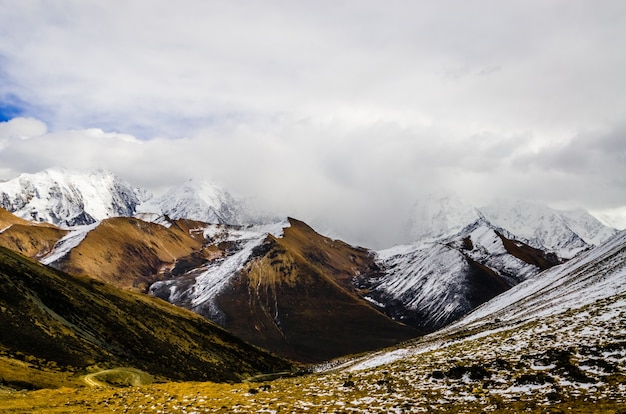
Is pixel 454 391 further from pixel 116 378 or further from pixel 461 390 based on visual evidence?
pixel 116 378

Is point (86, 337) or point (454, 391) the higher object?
point (454, 391)

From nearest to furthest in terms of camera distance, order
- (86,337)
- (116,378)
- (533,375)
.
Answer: (533,375), (116,378), (86,337)

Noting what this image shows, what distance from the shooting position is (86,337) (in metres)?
98.2

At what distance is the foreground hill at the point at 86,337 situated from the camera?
237ft

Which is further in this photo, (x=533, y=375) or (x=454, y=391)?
(x=533, y=375)

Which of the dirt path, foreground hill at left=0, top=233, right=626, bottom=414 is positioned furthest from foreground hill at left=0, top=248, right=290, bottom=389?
foreground hill at left=0, top=233, right=626, bottom=414

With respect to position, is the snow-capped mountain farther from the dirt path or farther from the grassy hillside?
the dirt path

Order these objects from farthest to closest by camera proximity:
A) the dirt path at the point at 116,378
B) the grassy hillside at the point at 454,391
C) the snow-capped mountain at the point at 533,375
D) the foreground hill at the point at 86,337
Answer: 1. the foreground hill at the point at 86,337
2. the dirt path at the point at 116,378
3. the grassy hillside at the point at 454,391
4. the snow-capped mountain at the point at 533,375

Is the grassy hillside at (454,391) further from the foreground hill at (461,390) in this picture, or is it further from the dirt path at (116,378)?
the dirt path at (116,378)

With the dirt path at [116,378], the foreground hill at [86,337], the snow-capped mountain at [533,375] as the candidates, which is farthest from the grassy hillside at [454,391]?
the dirt path at [116,378]

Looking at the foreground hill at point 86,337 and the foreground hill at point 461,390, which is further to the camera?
the foreground hill at point 86,337

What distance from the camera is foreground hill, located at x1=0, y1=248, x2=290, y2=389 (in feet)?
237

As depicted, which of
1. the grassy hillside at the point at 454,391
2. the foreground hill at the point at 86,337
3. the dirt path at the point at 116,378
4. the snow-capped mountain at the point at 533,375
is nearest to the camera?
the snow-capped mountain at the point at 533,375

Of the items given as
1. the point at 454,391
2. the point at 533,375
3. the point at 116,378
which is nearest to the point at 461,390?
the point at 454,391
